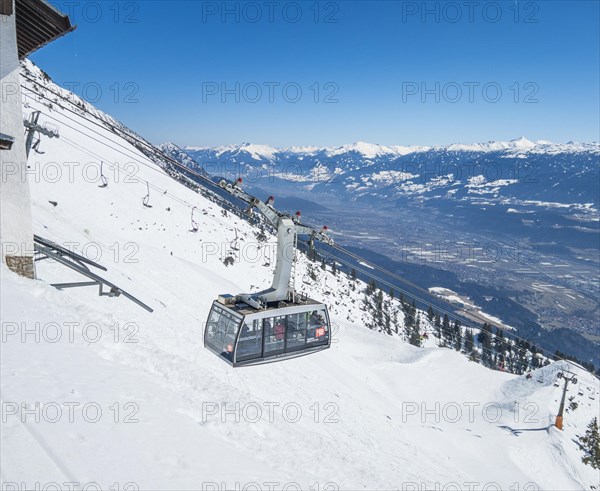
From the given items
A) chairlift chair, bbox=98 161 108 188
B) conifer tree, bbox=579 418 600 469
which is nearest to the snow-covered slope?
conifer tree, bbox=579 418 600 469

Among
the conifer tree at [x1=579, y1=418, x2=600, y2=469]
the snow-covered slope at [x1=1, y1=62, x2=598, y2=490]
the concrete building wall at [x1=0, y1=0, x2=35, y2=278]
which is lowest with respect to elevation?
the conifer tree at [x1=579, y1=418, x2=600, y2=469]

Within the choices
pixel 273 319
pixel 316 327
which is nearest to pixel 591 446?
pixel 316 327

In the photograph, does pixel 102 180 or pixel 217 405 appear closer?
pixel 217 405

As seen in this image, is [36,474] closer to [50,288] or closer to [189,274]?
[50,288]

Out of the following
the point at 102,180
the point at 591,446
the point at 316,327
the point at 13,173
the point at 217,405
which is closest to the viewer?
the point at 217,405

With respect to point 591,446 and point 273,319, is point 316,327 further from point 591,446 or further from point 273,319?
point 591,446

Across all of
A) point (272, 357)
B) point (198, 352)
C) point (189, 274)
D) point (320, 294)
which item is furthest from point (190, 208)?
point (272, 357)

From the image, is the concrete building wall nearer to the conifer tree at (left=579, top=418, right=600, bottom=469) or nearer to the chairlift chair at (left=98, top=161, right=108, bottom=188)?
the conifer tree at (left=579, top=418, right=600, bottom=469)

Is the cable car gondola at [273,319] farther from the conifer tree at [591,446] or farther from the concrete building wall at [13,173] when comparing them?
the conifer tree at [591,446]

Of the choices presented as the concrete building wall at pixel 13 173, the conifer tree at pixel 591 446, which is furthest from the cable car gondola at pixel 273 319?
the conifer tree at pixel 591 446
